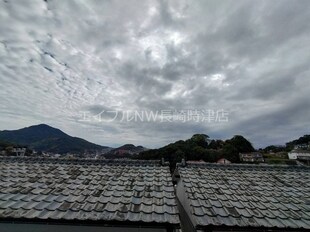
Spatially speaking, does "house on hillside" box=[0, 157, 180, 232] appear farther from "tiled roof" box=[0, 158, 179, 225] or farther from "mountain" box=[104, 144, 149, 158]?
"mountain" box=[104, 144, 149, 158]

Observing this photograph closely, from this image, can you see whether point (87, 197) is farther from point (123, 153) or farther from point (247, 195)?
point (123, 153)

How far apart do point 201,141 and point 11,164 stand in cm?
7811

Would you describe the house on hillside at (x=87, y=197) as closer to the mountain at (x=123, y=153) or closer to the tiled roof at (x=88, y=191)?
the tiled roof at (x=88, y=191)

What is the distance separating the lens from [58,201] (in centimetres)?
518

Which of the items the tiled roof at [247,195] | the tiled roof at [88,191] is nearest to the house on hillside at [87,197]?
the tiled roof at [88,191]

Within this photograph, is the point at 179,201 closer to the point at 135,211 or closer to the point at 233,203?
the point at 233,203

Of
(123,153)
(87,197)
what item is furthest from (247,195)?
(123,153)

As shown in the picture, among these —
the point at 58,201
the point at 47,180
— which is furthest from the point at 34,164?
the point at 58,201

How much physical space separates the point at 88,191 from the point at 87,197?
0.40m

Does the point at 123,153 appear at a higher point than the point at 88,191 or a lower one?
higher

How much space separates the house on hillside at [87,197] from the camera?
4.48 m

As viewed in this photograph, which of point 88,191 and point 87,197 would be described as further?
point 88,191

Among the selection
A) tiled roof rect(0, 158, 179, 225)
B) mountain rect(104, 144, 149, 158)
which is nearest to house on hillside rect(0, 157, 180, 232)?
tiled roof rect(0, 158, 179, 225)

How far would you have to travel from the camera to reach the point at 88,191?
19.0 ft
